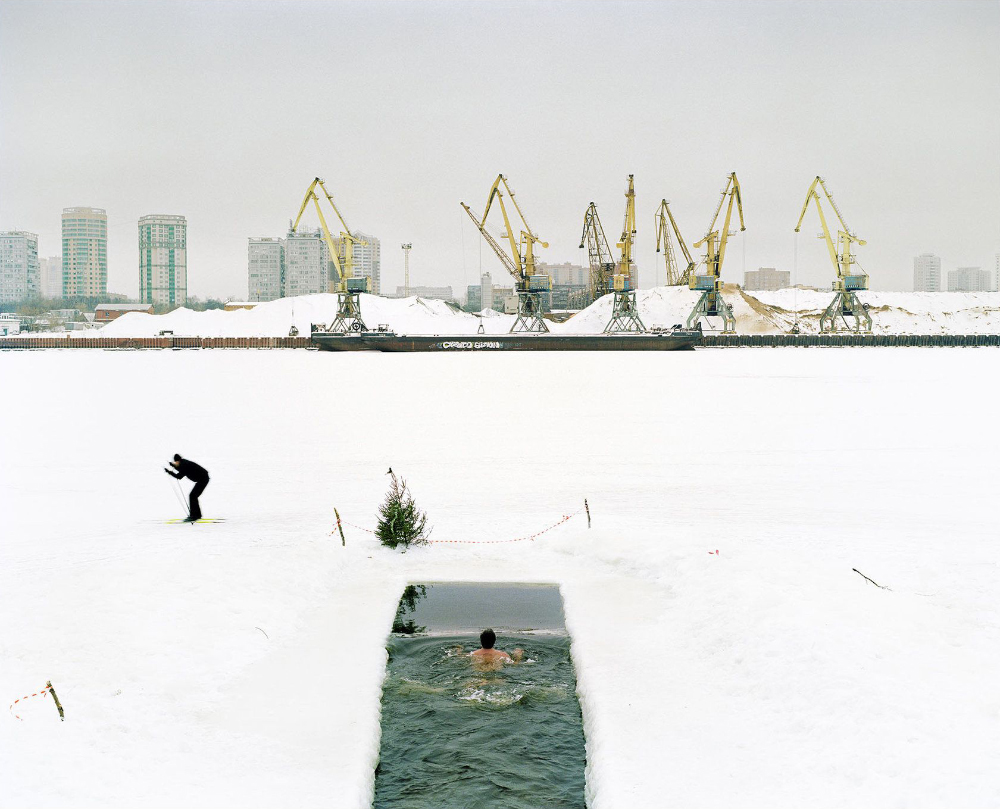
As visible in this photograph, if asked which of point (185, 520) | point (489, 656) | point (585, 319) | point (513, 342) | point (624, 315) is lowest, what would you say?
point (489, 656)

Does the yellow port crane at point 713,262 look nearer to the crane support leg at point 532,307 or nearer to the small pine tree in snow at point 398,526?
the crane support leg at point 532,307

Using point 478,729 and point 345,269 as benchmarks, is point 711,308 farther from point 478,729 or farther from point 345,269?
point 478,729

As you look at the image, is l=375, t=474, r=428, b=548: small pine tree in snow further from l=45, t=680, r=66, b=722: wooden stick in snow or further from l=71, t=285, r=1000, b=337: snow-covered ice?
l=71, t=285, r=1000, b=337: snow-covered ice

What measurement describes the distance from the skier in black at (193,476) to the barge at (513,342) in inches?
4410

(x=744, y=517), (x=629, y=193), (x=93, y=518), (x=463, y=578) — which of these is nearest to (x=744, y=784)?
(x=463, y=578)

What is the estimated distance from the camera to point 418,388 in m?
56.7

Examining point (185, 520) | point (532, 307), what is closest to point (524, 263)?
point (532, 307)

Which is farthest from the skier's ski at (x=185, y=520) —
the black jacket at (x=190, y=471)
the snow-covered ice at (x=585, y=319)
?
the snow-covered ice at (x=585, y=319)

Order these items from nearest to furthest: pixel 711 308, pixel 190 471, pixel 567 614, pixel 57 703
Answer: pixel 57 703, pixel 567 614, pixel 190 471, pixel 711 308

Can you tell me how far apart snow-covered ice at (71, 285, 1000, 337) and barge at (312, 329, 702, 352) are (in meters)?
24.1

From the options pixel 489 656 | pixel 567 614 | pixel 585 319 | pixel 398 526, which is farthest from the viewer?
pixel 585 319

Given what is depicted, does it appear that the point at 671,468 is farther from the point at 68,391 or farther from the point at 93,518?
the point at 68,391

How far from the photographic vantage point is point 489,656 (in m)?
10.4

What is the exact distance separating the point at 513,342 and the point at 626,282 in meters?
20.3
